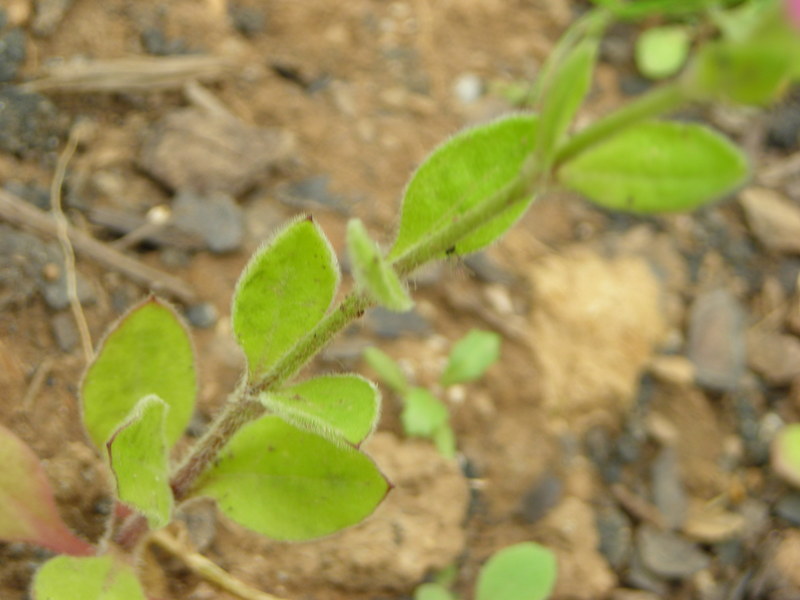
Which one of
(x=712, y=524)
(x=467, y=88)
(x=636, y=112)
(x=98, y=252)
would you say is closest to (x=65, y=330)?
(x=98, y=252)

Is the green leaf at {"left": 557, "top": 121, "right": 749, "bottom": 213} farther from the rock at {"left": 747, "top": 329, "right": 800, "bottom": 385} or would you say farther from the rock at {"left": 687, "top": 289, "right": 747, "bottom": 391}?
the rock at {"left": 747, "top": 329, "right": 800, "bottom": 385}

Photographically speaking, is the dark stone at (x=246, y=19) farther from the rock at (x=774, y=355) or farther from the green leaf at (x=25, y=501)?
the rock at (x=774, y=355)

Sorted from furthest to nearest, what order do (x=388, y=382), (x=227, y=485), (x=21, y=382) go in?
1. (x=388, y=382)
2. (x=21, y=382)
3. (x=227, y=485)

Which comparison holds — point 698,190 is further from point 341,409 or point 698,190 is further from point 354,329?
point 354,329

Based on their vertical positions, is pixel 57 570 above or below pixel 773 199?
below

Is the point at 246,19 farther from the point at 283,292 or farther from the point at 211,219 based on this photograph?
the point at 283,292

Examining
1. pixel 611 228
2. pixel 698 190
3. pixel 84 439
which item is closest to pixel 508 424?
pixel 611 228

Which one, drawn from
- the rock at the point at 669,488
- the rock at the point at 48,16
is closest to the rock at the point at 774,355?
the rock at the point at 669,488
